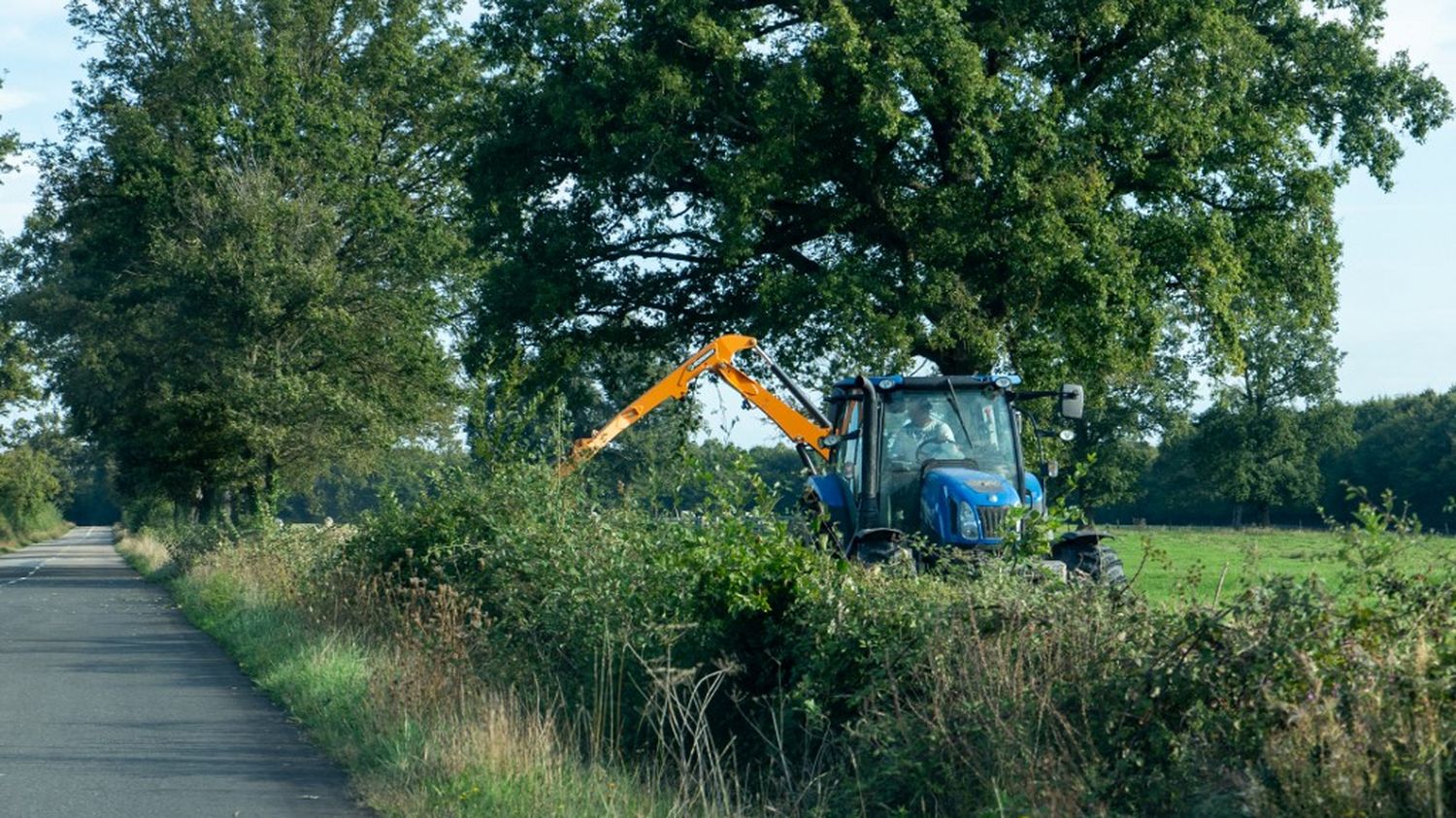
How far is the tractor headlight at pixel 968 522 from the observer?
51.5 ft

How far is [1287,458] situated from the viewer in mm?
75938

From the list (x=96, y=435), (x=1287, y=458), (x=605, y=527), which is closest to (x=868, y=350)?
(x=605, y=527)

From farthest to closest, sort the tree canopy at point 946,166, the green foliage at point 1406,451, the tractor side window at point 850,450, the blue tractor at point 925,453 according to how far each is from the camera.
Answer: the green foliage at point 1406,451
the tree canopy at point 946,166
the tractor side window at point 850,450
the blue tractor at point 925,453

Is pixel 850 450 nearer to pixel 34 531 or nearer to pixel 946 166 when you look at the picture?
pixel 946 166

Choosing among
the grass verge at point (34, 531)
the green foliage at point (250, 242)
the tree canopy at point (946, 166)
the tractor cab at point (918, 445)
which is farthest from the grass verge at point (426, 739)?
the grass verge at point (34, 531)

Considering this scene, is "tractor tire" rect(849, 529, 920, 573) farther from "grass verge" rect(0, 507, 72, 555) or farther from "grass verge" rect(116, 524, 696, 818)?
"grass verge" rect(0, 507, 72, 555)

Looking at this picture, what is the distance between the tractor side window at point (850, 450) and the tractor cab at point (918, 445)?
0.4 inches

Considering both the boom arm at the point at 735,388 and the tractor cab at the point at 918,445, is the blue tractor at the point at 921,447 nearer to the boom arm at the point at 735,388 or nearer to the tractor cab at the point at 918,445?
the tractor cab at the point at 918,445

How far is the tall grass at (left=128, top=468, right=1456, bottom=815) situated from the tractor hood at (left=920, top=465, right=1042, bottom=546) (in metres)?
3.93

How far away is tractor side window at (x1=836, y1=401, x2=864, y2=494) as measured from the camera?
683 inches

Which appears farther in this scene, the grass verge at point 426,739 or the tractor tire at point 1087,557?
the tractor tire at point 1087,557

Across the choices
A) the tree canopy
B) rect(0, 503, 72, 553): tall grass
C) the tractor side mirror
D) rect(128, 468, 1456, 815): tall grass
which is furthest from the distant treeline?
rect(0, 503, 72, 553): tall grass

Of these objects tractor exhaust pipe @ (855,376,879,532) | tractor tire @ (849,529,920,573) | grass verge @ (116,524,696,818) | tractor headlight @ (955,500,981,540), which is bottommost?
grass verge @ (116,524,696,818)

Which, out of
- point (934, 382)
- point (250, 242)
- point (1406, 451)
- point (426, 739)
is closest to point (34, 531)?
point (250, 242)
